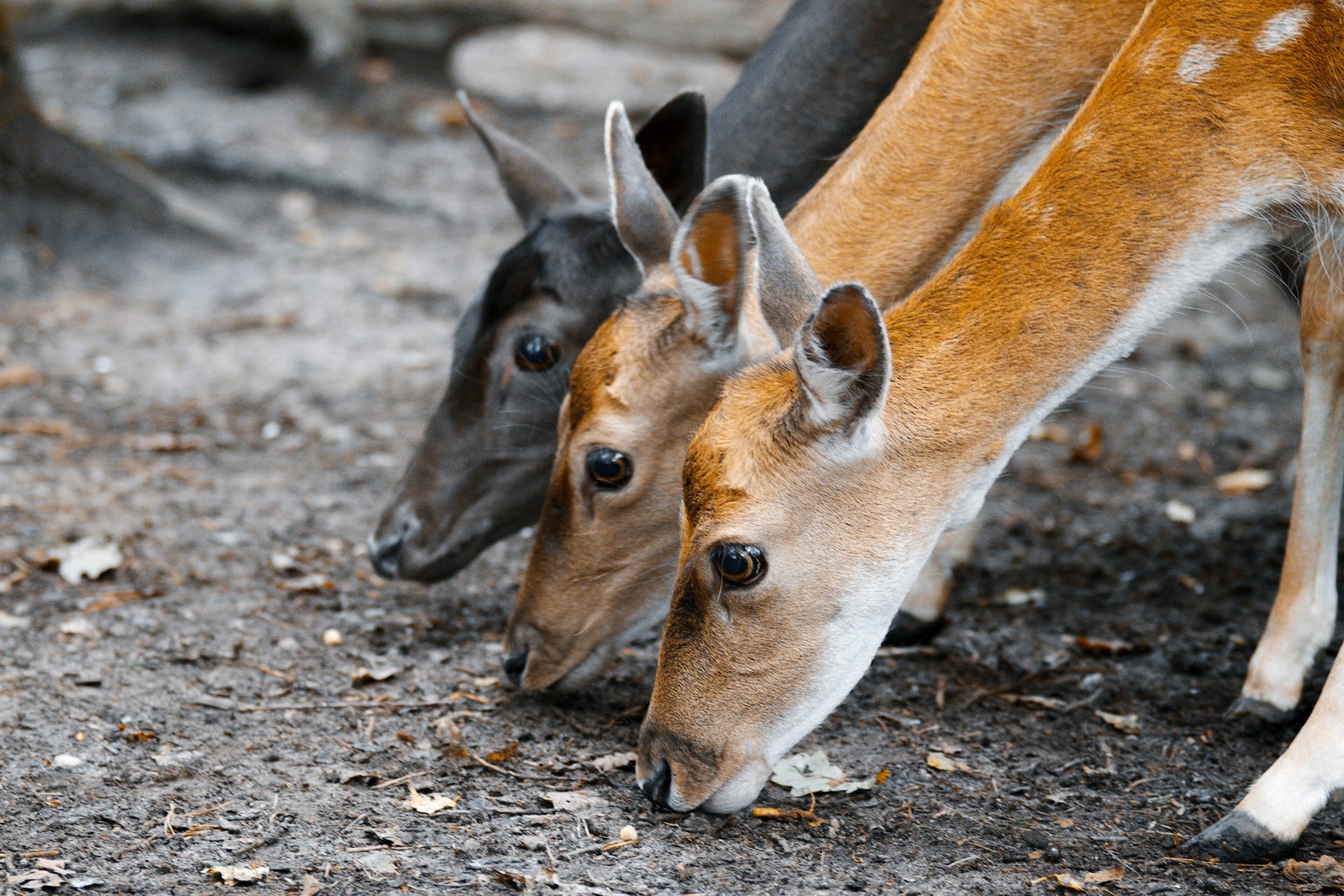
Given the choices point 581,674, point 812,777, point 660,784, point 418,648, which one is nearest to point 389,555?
point 418,648

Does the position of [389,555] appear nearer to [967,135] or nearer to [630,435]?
[630,435]

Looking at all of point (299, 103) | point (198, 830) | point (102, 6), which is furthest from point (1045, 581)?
point (102, 6)

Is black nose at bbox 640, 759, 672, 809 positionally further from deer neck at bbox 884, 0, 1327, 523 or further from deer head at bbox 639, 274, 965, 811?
deer neck at bbox 884, 0, 1327, 523

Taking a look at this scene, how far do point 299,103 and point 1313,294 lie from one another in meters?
10.4

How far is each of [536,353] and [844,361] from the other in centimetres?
181

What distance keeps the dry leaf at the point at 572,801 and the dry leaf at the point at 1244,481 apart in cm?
408

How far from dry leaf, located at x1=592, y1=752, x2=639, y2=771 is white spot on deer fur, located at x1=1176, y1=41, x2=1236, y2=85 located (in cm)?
237

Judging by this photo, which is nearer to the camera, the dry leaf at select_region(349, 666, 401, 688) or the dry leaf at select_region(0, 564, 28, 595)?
the dry leaf at select_region(349, 666, 401, 688)

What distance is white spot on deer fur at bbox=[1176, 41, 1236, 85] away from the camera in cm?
372

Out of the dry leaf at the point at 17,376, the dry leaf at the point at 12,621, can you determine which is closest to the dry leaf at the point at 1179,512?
the dry leaf at the point at 12,621

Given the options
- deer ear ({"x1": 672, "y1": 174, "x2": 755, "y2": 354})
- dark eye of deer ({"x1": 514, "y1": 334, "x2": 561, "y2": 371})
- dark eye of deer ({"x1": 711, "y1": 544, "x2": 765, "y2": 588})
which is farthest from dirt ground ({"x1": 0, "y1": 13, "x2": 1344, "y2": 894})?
deer ear ({"x1": 672, "y1": 174, "x2": 755, "y2": 354})

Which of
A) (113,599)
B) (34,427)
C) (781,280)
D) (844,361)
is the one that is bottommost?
(34,427)

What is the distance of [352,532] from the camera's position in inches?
240

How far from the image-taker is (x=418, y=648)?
16.4 feet
